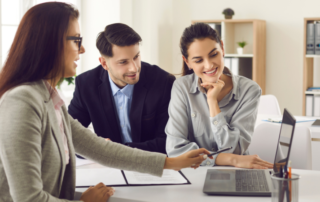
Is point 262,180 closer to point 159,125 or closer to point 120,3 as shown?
point 159,125

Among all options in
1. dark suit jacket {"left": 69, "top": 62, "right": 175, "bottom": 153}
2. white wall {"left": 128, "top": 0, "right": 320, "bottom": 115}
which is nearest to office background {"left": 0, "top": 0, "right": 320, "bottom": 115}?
white wall {"left": 128, "top": 0, "right": 320, "bottom": 115}

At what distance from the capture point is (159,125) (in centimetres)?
212

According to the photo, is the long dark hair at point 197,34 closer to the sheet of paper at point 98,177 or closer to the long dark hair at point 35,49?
the sheet of paper at point 98,177

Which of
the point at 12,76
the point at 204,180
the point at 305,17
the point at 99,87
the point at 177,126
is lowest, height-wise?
the point at 204,180

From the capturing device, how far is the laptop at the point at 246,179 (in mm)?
1146

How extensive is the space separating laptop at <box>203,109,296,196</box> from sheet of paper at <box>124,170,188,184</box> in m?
0.12

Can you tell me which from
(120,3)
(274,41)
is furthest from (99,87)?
(274,41)

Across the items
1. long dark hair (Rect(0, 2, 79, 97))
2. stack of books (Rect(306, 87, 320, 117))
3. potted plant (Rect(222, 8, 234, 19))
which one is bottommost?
stack of books (Rect(306, 87, 320, 117))

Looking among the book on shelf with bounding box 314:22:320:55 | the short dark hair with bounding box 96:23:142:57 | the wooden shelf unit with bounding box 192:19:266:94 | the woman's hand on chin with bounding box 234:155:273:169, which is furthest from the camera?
the wooden shelf unit with bounding box 192:19:266:94

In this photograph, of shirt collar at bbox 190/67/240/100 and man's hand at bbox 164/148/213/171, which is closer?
man's hand at bbox 164/148/213/171

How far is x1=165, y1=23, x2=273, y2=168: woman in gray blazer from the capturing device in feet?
5.71

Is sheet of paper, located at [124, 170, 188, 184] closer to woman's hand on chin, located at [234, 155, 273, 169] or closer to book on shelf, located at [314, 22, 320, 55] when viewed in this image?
woman's hand on chin, located at [234, 155, 273, 169]

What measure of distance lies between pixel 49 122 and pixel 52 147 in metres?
0.08

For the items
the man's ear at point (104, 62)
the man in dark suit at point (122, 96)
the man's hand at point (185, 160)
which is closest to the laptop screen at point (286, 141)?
the man's hand at point (185, 160)
